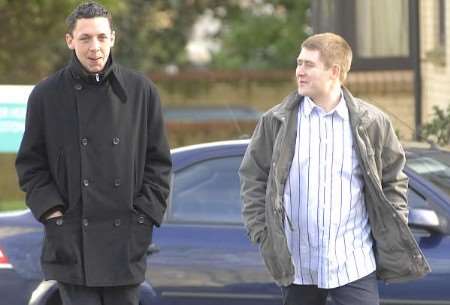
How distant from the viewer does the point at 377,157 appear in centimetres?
488

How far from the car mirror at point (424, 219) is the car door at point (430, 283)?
0.09 metres

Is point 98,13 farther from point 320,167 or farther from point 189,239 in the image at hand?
point 189,239

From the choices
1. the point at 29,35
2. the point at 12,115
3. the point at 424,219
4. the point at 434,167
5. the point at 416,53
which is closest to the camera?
the point at 424,219

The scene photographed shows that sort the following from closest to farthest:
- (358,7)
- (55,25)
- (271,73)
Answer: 1. (358,7)
2. (55,25)
3. (271,73)

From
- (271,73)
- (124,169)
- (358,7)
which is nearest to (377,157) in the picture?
(124,169)

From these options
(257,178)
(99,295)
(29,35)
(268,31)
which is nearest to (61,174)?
(99,295)

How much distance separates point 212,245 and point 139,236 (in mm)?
1704

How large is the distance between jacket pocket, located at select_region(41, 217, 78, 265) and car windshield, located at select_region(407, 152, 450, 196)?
234 cm

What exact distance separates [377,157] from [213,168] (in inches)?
79.1

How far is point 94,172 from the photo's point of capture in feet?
15.7

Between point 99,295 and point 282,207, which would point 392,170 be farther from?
point 99,295

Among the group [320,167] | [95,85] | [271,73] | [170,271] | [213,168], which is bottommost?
[271,73]

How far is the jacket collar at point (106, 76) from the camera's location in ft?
15.9

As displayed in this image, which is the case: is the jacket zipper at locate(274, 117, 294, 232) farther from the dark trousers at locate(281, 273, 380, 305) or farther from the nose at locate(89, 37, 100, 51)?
the nose at locate(89, 37, 100, 51)
